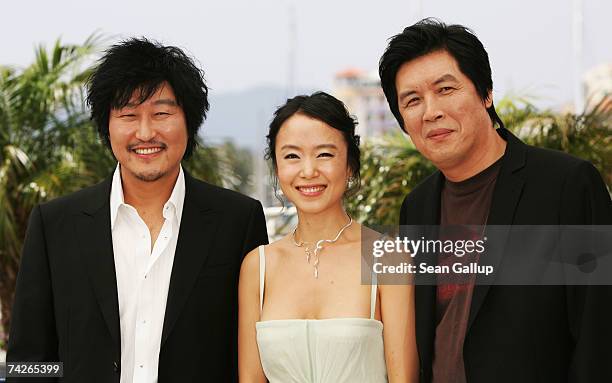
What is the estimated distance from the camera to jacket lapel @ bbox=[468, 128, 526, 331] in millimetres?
2869

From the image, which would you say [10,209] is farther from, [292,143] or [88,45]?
[292,143]

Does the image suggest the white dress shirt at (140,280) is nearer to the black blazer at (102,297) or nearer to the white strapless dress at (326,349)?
the black blazer at (102,297)

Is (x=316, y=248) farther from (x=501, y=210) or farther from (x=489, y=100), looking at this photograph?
(x=489, y=100)

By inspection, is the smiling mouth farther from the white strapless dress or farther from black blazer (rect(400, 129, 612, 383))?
black blazer (rect(400, 129, 612, 383))

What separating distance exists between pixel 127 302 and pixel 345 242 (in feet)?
3.04

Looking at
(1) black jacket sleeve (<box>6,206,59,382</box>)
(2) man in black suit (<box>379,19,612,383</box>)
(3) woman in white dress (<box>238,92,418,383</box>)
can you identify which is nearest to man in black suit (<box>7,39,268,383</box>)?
(1) black jacket sleeve (<box>6,206,59,382</box>)

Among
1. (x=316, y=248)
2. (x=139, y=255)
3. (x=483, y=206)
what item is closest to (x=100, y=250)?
(x=139, y=255)

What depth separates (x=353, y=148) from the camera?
322 cm

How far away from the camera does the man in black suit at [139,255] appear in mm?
3105

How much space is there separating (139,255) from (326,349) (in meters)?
0.87

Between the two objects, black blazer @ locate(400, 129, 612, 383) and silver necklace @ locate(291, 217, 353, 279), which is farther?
silver necklace @ locate(291, 217, 353, 279)

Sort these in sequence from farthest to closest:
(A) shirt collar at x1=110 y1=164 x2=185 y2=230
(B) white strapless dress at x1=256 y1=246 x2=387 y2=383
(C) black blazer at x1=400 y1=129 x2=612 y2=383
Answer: (A) shirt collar at x1=110 y1=164 x2=185 y2=230 → (B) white strapless dress at x1=256 y1=246 x2=387 y2=383 → (C) black blazer at x1=400 y1=129 x2=612 y2=383

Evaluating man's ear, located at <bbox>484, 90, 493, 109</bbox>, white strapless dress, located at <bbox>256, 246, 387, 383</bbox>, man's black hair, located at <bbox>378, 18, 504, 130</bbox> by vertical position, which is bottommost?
white strapless dress, located at <bbox>256, 246, 387, 383</bbox>

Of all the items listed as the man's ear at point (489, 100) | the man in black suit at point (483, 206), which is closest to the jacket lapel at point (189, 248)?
the man in black suit at point (483, 206)
